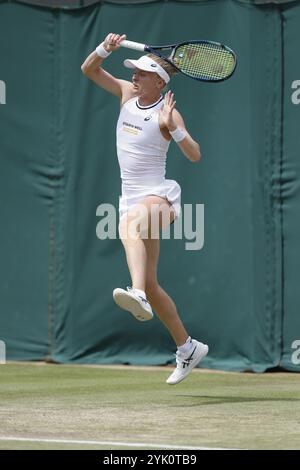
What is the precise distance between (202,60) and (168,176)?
7.06 feet

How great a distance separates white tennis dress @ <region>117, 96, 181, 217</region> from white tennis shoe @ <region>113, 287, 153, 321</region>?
73 centimetres

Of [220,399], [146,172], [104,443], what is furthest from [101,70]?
[104,443]

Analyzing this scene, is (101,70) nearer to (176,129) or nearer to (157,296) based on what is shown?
(176,129)

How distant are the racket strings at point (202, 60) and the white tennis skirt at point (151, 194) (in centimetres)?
71

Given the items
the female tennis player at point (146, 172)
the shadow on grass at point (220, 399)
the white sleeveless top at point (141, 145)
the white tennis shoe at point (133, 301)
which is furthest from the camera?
the white sleeveless top at point (141, 145)

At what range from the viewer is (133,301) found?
6.95m

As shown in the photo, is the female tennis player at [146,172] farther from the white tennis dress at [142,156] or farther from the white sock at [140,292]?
the white sock at [140,292]

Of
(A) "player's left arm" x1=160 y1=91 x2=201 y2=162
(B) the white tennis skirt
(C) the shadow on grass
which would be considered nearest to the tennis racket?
(A) "player's left arm" x1=160 y1=91 x2=201 y2=162

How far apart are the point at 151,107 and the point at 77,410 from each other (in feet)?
6.42

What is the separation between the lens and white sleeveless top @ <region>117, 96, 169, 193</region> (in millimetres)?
7480

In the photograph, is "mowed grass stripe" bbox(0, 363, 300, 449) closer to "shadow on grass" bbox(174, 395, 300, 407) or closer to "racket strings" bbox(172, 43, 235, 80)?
"shadow on grass" bbox(174, 395, 300, 407)

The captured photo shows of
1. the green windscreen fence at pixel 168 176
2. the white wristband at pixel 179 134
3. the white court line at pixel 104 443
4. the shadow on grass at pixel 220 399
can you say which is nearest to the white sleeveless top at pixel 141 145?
the white wristband at pixel 179 134

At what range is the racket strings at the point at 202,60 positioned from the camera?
7.58m
